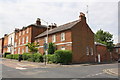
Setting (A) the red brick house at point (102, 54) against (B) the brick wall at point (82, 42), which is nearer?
(B) the brick wall at point (82, 42)

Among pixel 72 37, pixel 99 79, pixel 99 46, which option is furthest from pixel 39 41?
pixel 99 79

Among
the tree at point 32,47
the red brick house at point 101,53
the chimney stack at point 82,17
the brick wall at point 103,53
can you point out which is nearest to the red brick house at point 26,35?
the tree at point 32,47

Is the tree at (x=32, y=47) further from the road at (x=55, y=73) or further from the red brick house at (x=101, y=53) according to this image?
the road at (x=55, y=73)

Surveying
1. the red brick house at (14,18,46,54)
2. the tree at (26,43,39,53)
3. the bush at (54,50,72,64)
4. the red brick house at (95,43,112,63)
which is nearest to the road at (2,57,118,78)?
the bush at (54,50,72,64)

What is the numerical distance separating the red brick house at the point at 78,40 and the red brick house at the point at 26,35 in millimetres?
10786

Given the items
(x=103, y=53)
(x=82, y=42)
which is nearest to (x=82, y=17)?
(x=82, y=42)

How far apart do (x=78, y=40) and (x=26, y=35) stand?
21952 millimetres

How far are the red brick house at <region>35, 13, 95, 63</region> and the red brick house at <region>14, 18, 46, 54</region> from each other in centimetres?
1079

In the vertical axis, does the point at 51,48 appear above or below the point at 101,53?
above

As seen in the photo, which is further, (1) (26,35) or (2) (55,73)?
(1) (26,35)

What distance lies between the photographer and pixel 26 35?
44.6 metres

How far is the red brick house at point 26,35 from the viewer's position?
41969mm

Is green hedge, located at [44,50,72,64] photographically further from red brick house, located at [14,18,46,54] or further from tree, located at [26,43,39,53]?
red brick house, located at [14,18,46,54]

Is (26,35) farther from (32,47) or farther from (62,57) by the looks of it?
(62,57)
